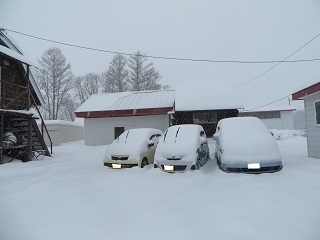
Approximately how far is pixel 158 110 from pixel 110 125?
4.36m

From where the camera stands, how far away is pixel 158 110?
18375mm

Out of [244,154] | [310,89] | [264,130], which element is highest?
[310,89]

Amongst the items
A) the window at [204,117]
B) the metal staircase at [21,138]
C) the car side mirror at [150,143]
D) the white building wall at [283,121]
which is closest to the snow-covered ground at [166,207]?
the car side mirror at [150,143]

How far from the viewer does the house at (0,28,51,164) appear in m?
11.3

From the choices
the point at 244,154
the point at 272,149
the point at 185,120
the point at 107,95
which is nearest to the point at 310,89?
the point at 272,149

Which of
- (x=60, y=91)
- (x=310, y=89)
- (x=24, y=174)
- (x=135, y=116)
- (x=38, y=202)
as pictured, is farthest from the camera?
(x=60, y=91)

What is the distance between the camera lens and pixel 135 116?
1942 cm

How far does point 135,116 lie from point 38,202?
14.7 metres

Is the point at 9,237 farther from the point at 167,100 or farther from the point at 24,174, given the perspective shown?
the point at 167,100

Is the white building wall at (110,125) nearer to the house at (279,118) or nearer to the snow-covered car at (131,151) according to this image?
the snow-covered car at (131,151)

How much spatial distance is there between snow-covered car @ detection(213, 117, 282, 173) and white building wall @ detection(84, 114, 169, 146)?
37.5 ft

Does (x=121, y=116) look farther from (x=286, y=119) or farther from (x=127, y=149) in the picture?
(x=286, y=119)

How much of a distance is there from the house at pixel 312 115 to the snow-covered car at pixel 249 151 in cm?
333

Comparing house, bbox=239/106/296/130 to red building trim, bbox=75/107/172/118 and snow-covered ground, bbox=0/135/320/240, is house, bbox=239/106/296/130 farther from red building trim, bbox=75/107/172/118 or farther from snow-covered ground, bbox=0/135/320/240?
snow-covered ground, bbox=0/135/320/240
